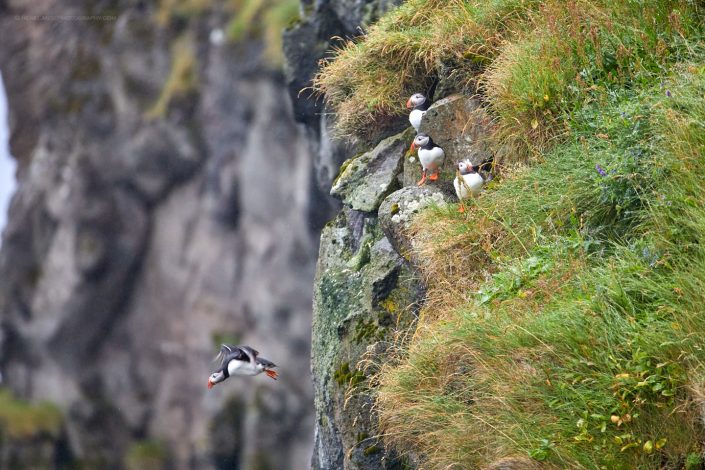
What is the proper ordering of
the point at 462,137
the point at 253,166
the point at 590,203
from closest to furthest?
the point at 590,203 < the point at 462,137 < the point at 253,166

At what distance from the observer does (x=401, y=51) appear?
8242 mm

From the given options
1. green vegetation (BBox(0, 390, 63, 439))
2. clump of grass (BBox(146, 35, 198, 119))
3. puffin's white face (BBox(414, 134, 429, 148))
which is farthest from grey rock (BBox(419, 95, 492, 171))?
green vegetation (BBox(0, 390, 63, 439))

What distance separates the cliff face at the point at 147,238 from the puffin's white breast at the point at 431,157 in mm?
18038

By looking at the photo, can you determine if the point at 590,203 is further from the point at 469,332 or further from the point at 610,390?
the point at 610,390

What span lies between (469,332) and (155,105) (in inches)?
933

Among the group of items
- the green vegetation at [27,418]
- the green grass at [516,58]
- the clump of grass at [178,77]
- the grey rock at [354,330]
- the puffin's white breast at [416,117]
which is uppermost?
the green grass at [516,58]

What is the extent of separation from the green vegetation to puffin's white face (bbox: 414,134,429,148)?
906 inches

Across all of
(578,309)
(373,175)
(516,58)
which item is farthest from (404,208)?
(578,309)

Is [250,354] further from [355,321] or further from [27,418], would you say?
[27,418]

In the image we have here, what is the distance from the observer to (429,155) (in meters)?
7.08

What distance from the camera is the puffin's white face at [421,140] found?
281 inches

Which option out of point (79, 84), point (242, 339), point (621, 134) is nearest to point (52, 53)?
point (79, 84)

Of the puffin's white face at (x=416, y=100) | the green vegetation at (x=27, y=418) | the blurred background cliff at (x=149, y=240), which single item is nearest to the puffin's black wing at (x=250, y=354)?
the puffin's white face at (x=416, y=100)

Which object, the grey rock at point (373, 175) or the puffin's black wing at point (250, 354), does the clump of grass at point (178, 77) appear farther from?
the puffin's black wing at point (250, 354)
